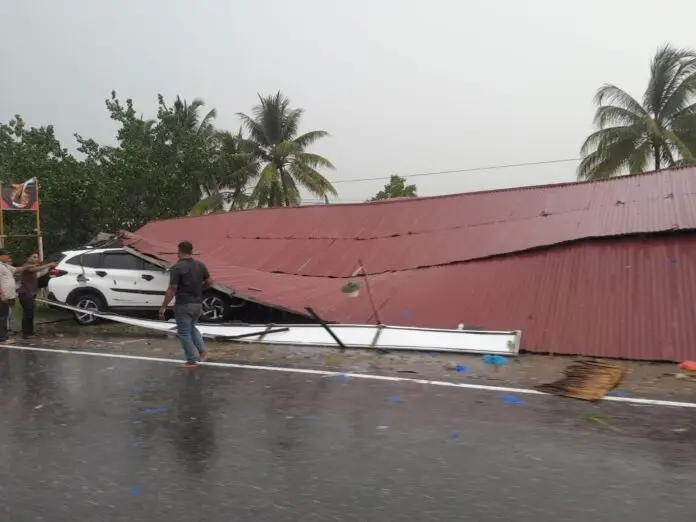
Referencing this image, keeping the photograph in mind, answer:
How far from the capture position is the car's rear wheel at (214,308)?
10781mm

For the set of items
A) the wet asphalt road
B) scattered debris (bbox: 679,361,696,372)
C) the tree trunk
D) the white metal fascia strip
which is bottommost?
the wet asphalt road

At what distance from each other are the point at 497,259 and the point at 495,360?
249 cm

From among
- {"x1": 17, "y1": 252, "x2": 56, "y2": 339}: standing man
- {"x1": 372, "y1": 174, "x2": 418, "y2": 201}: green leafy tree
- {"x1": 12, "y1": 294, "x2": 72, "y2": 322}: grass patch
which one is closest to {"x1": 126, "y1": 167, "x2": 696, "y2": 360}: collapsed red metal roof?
{"x1": 17, "y1": 252, "x2": 56, "y2": 339}: standing man

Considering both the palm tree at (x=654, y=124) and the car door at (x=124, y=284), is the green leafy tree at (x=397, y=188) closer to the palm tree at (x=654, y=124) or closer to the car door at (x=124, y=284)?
the palm tree at (x=654, y=124)

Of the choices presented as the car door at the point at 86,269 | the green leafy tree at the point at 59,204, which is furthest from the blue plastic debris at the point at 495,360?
the green leafy tree at the point at 59,204

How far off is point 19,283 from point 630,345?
10335 millimetres

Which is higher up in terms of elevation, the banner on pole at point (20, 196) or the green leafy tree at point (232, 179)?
the green leafy tree at point (232, 179)

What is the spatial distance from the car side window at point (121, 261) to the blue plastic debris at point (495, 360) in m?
7.44

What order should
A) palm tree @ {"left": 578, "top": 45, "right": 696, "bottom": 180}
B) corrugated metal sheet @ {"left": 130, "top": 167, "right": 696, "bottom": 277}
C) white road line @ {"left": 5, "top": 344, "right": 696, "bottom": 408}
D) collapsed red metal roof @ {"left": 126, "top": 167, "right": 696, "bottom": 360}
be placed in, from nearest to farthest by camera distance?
1. white road line @ {"left": 5, "top": 344, "right": 696, "bottom": 408}
2. collapsed red metal roof @ {"left": 126, "top": 167, "right": 696, "bottom": 360}
3. corrugated metal sheet @ {"left": 130, "top": 167, "right": 696, "bottom": 277}
4. palm tree @ {"left": 578, "top": 45, "right": 696, "bottom": 180}

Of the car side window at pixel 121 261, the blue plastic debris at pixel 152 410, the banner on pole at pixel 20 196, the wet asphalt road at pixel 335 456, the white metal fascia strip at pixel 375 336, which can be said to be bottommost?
the wet asphalt road at pixel 335 456

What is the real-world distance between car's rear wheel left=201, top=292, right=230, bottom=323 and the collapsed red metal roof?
15.5 inches

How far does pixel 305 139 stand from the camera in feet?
89.9

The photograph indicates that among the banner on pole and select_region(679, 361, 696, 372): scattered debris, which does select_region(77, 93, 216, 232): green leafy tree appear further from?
select_region(679, 361, 696, 372): scattered debris

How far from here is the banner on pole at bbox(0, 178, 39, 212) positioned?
579 inches
